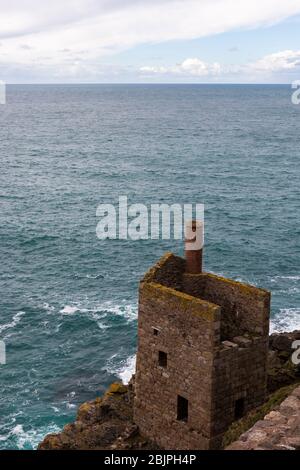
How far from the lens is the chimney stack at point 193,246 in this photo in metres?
30.0

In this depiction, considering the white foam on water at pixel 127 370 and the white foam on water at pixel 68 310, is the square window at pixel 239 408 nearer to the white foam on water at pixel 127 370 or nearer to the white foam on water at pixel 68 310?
the white foam on water at pixel 127 370

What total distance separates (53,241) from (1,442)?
144 feet

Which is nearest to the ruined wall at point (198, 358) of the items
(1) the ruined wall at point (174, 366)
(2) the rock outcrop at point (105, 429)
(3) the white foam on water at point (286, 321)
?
(1) the ruined wall at point (174, 366)

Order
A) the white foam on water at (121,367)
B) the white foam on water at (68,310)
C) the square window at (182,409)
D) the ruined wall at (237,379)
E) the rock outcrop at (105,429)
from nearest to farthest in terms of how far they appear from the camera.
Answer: the ruined wall at (237,379), the square window at (182,409), the rock outcrop at (105,429), the white foam on water at (121,367), the white foam on water at (68,310)

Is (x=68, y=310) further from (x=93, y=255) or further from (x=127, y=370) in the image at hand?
(x=93, y=255)

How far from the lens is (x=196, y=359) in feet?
85.5

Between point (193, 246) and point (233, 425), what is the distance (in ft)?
27.7

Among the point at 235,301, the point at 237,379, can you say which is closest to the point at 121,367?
the point at 235,301

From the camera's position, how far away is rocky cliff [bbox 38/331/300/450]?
60.6 feet

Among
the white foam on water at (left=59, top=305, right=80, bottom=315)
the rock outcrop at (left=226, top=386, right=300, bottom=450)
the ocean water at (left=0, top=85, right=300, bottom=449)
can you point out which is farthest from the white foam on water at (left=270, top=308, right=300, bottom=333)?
the rock outcrop at (left=226, top=386, right=300, bottom=450)

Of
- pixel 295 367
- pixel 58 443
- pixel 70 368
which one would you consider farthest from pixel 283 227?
pixel 58 443

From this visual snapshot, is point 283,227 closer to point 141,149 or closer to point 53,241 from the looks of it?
point 53,241

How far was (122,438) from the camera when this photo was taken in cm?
2950

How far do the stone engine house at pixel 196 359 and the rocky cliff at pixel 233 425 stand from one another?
1099 millimetres
